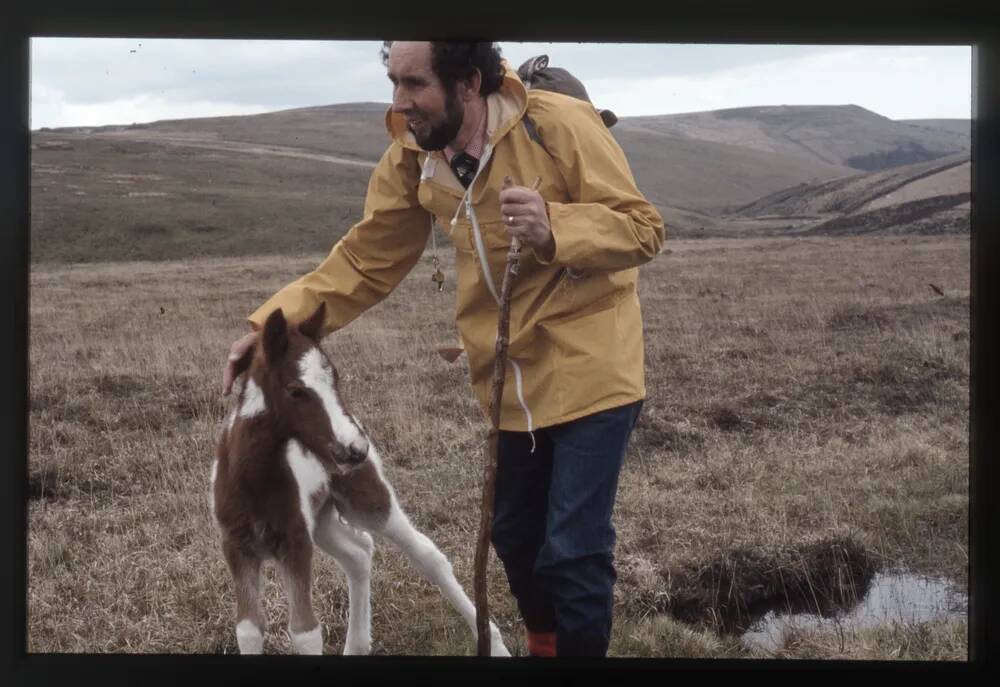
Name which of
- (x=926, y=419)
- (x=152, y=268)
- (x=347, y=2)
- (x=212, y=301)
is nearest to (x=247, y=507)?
(x=347, y=2)

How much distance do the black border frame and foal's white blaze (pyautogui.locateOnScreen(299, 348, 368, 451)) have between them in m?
0.80

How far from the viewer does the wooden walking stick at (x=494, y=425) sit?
296 centimetres

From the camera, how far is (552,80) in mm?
3133

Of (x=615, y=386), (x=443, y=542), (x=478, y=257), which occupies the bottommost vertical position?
(x=443, y=542)

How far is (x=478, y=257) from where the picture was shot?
3102 mm

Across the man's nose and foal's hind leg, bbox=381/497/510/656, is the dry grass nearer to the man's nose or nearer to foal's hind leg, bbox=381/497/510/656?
foal's hind leg, bbox=381/497/510/656

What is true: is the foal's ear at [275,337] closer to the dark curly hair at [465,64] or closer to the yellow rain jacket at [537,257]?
the yellow rain jacket at [537,257]

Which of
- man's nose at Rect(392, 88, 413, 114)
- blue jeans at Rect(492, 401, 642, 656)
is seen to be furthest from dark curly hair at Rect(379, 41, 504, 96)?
blue jeans at Rect(492, 401, 642, 656)

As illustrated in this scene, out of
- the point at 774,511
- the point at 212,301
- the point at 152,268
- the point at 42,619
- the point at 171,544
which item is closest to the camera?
the point at 42,619

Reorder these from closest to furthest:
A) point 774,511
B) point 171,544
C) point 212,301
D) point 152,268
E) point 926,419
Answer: point 171,544 → point 774,511 → point 926,419 → point 212,301 → point 152,268

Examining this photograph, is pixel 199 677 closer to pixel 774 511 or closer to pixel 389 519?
pixel 389 519

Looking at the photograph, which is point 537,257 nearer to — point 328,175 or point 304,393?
point 304,393

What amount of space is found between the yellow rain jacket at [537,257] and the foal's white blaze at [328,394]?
189 mm

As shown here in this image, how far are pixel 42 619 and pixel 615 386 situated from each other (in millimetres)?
2163
